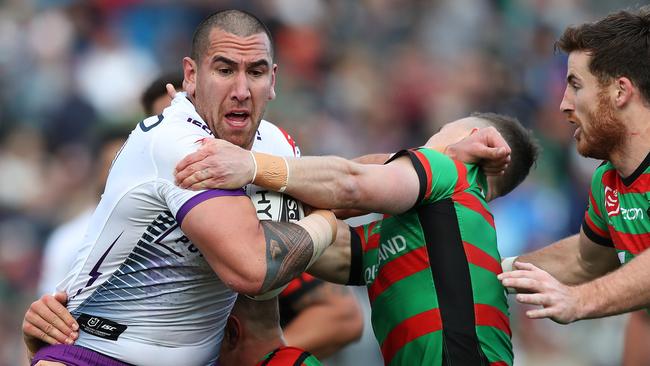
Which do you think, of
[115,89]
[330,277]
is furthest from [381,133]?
[330,277]

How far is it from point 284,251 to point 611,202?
2.06 meters

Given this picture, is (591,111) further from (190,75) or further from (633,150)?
(190,75)

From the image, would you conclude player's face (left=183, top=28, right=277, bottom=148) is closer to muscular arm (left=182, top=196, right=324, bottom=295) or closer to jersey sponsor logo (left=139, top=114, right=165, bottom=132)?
jersey sponsor logo (left=139, top=114, right=165, bottom=132)

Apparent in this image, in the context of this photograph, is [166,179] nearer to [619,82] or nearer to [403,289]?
[403,289]

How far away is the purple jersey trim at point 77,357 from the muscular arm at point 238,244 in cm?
77

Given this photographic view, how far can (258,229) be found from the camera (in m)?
4.62

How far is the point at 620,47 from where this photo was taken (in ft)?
18.3

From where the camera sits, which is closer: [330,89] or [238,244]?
[238,244]

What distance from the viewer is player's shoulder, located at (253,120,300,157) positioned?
5.29 m

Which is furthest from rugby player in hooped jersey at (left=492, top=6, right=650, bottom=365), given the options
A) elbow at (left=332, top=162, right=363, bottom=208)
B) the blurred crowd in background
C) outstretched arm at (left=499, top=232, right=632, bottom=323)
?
the blurred crowd in background

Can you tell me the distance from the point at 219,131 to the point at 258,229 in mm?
645

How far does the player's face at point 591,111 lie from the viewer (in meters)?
5.62

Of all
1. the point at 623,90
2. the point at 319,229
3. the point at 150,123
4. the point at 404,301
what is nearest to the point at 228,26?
the point at 150,123

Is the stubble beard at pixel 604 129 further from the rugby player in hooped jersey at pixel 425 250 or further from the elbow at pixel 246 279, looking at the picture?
the elbow at pixel 246 279
